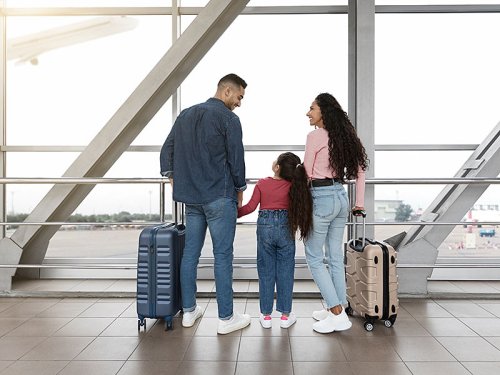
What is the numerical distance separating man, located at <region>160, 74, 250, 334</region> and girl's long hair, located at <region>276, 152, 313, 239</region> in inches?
11.9

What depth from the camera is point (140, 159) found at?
17.7 feet

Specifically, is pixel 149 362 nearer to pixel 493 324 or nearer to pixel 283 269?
pixel 283 269

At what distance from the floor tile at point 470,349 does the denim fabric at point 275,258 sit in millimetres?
1006

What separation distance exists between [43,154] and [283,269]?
10.5ft

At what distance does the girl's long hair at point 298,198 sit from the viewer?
3299 millimetres

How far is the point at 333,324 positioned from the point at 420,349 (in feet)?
1.87

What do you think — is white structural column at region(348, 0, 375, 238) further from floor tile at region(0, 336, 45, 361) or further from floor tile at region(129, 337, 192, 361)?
floor tile at region(0, 336, 45, 361)

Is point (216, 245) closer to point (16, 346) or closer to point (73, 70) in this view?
point (16, 346)

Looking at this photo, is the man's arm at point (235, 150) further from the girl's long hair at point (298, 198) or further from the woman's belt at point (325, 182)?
the woman's belt at point (325, 182)

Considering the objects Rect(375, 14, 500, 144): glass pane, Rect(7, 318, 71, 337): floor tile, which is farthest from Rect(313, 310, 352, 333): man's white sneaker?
Rect(375, 14, 500, 144): glass pane

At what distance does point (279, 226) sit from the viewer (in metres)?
3.39

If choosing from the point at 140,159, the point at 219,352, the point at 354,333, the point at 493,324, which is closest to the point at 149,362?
the point at 219,352

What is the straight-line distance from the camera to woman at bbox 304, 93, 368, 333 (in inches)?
130

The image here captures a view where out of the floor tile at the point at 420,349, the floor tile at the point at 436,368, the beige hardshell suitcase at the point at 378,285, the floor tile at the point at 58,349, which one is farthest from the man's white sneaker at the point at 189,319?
the floor tile at the point at 436,368
